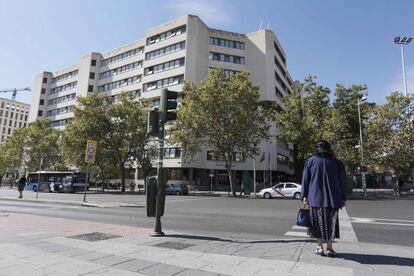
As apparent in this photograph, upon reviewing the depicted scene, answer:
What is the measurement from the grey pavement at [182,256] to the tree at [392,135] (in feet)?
91.9

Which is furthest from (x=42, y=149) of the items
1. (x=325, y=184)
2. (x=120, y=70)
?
(x=325, y=184)

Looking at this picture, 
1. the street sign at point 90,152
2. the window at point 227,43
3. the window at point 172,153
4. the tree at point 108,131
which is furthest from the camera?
the window at point 227,43

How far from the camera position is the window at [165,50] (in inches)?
2222

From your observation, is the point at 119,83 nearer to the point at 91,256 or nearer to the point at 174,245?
the point at 174,245

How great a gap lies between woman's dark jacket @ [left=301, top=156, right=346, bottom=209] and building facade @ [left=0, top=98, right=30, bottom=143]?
14443cm

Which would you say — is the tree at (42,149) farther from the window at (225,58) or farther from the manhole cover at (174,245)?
the manhole cover at (174,245)

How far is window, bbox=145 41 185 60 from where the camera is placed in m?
56.4

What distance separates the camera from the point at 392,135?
33219 mm

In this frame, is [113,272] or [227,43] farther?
[227,43]

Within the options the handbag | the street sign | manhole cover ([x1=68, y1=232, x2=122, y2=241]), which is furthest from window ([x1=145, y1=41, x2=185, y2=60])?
the handbag

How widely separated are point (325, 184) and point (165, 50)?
55905 mm

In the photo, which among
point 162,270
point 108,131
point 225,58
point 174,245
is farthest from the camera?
point 225,58

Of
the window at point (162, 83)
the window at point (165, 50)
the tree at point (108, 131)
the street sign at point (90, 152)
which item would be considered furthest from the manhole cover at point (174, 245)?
the window at point (165, 50)

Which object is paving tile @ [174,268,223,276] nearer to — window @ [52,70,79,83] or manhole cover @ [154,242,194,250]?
manhole cover @ [154,242,194,250]
